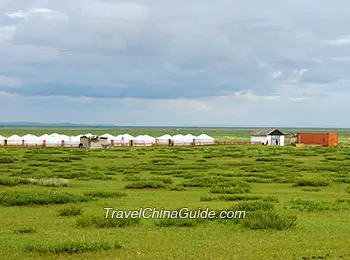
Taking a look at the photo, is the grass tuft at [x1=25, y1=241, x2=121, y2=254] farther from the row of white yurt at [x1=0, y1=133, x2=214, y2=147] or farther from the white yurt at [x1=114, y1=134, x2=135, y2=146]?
the white yurt at [x1=114, y1=134, x2=135, y2=146]

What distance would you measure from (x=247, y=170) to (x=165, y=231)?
2521 centimetres

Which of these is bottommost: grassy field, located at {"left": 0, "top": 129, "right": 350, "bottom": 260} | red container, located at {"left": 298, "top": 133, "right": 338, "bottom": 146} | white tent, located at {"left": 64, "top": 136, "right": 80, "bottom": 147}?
grassy field, located at {"left": 0, "top": 129, "right": 350, "bottom": 260}

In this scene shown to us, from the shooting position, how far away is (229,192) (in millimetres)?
24234

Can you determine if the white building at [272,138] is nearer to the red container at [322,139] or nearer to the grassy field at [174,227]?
the red container at [322,139]

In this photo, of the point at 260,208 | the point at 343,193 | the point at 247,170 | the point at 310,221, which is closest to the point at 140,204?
the point at 260,208

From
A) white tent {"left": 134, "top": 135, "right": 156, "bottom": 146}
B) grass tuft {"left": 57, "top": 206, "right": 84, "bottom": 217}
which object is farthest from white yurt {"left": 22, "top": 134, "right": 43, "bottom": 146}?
grass tuft {"left": 57, "top": 206, "right": 84, "bottom": 217}

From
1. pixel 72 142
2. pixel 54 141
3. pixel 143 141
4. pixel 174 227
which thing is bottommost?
pixel 174 227

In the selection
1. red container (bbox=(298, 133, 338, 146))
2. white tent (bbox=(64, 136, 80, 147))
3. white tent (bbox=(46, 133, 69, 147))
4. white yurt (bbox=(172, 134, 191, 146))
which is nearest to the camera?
white tent (bbox=(64, 136, 80, 147))

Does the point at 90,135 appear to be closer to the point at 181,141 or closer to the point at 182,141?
the point at 181,141

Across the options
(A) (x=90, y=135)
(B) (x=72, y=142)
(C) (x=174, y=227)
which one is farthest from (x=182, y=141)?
(C) (x=174, y=227)

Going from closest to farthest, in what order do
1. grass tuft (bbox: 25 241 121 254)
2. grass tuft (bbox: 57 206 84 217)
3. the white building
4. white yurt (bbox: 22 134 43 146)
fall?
grass tuft (bbox: 25 241 121 254) → grass tuft (bbox: 57 206 84 217) → white yurt (bbox: 22 134 43 146) → the white building

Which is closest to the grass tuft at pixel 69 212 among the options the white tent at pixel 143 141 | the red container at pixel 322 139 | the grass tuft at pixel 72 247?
the grass tuft at pixel 72 247

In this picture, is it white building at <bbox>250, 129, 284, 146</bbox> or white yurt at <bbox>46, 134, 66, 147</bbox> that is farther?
white building at <bbox>250, 129, 284, 146</bbox>

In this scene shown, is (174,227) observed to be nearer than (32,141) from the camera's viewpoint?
Yes
